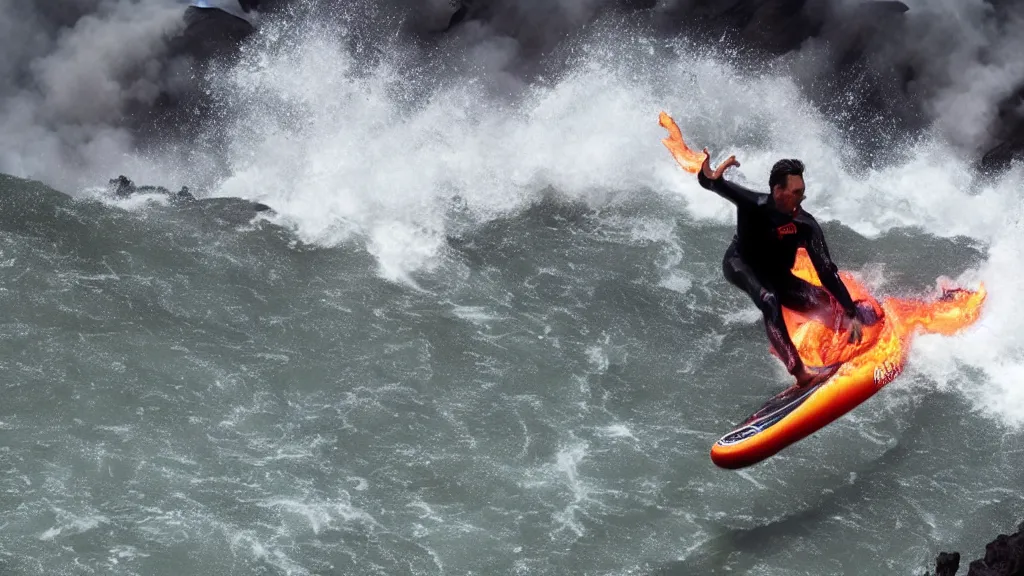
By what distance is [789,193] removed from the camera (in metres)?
20.9

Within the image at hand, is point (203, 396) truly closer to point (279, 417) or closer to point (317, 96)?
point (279, 417)

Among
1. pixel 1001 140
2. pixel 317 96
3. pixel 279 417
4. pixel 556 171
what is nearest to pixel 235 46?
pixel 317 96

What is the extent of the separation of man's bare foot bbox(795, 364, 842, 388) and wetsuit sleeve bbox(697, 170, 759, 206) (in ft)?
11.7

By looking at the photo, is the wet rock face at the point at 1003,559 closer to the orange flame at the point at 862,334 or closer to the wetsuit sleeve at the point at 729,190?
the orange flame at the point at 862,334

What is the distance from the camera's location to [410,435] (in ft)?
98.4

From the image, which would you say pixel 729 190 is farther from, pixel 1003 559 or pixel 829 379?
pixel 1003 559

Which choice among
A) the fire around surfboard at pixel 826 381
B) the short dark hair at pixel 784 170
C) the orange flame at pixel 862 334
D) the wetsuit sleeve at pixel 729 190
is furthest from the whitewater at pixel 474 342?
the short dark hair at pixel 784 170

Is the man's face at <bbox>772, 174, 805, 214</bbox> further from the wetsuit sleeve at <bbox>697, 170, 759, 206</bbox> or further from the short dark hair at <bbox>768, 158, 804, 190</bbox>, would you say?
the wetsuit sleeve at <bbox>697, 170, 759, 206</bbox>

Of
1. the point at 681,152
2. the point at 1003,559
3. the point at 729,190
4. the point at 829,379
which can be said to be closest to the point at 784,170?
the point at 729,190

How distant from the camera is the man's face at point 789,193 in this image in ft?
68.3

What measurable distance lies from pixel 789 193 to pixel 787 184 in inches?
5.9

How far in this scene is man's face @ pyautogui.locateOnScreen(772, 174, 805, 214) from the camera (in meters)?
20.8

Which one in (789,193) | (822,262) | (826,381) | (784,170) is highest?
(784,170)

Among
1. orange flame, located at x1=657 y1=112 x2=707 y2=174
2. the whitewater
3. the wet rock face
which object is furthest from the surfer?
the whitewater
